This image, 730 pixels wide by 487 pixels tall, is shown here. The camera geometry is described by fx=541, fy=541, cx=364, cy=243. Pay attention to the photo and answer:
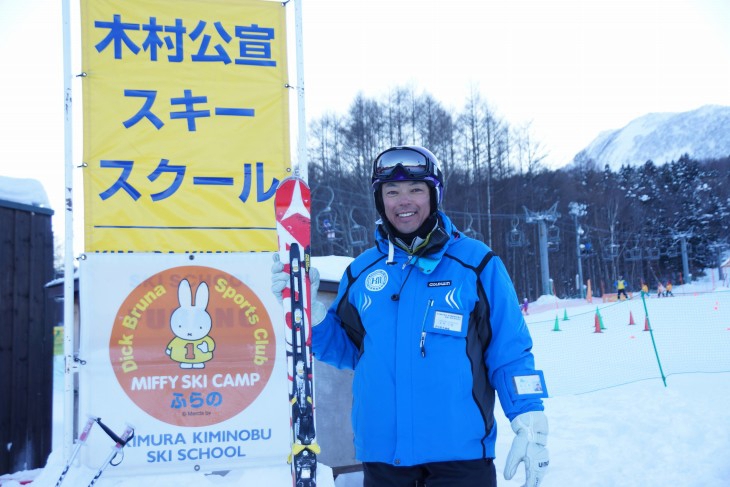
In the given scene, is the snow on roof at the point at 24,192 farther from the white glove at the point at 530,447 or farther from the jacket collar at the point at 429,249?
the white glove at the point at 530,447

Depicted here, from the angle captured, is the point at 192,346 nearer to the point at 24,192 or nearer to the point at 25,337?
the point at 25,337

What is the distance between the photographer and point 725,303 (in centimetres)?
1919

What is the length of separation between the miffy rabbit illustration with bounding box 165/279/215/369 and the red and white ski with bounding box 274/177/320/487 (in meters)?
1.18

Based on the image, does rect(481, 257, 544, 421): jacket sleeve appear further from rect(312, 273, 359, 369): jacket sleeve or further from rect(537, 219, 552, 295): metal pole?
rect(537, 219, 552, 295): metal pole

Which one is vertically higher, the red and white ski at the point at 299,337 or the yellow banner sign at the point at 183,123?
the yellow banner sign at the point at 183,123

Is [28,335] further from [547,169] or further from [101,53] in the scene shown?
[547,169]

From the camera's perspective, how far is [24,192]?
555 cm

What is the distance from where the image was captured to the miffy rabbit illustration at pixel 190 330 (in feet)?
11.4

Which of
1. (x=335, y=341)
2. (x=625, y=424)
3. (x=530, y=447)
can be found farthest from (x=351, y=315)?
(x=625, y=424)

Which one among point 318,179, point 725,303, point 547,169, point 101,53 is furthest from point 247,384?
point 547,169

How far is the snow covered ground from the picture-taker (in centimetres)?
396

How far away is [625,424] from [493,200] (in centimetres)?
3008

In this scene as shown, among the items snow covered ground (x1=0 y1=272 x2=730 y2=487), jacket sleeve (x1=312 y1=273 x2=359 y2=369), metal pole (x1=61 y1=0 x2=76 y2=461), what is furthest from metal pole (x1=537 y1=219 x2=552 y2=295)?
jacket sleeve (x1=312 y1=273 x2=359 y2=369)

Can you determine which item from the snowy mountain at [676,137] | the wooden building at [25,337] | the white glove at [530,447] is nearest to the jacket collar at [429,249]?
the white glove at [530,447]
